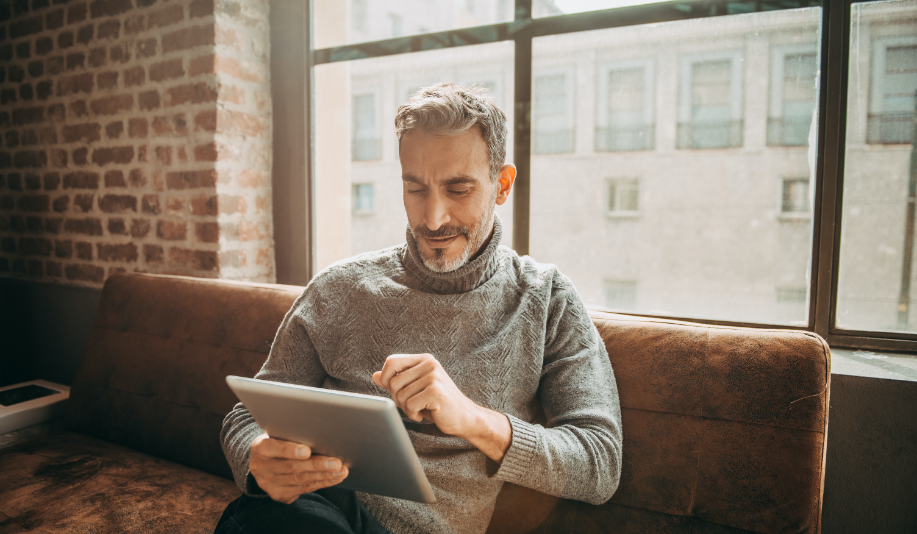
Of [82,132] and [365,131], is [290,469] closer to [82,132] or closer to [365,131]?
[365,131]

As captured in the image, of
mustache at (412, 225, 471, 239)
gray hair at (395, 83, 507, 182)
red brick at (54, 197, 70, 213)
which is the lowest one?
mustache at (412, 225, 471, 239)

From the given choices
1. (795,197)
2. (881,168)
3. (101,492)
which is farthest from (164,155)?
(881,168)

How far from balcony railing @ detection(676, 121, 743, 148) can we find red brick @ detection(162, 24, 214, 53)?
161 centimetres

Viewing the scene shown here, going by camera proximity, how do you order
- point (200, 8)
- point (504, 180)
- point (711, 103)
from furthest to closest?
point (200, 8) → point (711, 103) → point (504, 180)

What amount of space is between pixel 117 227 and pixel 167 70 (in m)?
0.66

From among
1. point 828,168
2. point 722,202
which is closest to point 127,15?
point 722,202

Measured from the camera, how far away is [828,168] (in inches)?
50.7

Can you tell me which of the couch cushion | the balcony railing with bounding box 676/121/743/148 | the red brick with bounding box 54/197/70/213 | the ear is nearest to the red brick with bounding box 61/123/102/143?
the red brick with bounding box 54/197/70/213

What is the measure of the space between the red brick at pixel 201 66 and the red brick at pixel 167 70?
50 millimetres

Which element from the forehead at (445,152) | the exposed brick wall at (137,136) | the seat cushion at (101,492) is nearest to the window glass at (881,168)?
the forehead at (445,152)

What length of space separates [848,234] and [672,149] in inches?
19.4

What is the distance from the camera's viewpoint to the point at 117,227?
203 centimetres

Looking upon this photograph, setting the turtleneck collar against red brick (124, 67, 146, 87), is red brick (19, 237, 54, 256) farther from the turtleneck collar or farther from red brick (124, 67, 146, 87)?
the turtleneck collar

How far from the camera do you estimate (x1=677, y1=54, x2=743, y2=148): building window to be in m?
1.40
